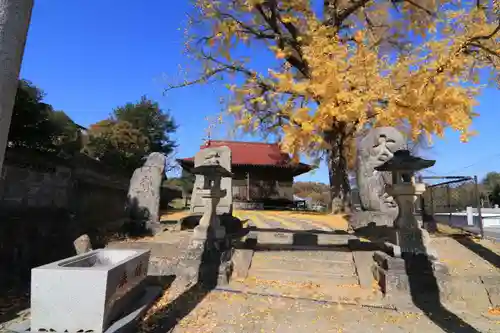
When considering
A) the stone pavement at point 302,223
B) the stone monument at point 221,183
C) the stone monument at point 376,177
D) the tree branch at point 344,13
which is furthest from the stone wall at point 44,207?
the tree branch at point 344,13

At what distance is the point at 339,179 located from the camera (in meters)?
16.5

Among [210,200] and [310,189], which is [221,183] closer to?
[210,200]

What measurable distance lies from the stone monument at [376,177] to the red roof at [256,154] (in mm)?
10668

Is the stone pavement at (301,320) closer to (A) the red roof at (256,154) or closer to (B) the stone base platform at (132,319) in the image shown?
(B) the stone base platform at (132,319)

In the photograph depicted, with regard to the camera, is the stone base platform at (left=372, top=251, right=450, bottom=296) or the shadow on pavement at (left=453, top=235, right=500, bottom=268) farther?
the shadow on pavement at (left=453, top=235, right=500, bottom=268)

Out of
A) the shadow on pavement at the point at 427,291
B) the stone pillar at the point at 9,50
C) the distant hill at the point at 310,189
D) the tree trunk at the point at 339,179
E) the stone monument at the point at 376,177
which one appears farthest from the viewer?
the distant hill at the point at 310,189

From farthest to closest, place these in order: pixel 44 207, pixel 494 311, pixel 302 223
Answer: pixel 302 223 < pixel 44 207 < pixel 494 311

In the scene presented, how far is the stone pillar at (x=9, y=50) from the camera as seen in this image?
6.23 feet

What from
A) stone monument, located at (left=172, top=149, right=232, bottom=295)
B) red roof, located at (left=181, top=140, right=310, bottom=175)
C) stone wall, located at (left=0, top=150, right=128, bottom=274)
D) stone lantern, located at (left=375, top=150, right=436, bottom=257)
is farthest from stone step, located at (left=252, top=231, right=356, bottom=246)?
red roof, located at (left=181, top=140, right=310, bottom=175)

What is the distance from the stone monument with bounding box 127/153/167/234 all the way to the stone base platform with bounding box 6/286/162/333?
463cm

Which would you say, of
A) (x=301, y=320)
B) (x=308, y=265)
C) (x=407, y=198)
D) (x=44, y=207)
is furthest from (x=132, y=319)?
(x=44, y=207)

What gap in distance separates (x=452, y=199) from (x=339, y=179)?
290 inches

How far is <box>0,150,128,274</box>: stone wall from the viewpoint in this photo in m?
6.43

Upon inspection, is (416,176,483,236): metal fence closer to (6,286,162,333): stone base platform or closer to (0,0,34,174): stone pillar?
(6,286,162,333): stone base platform
